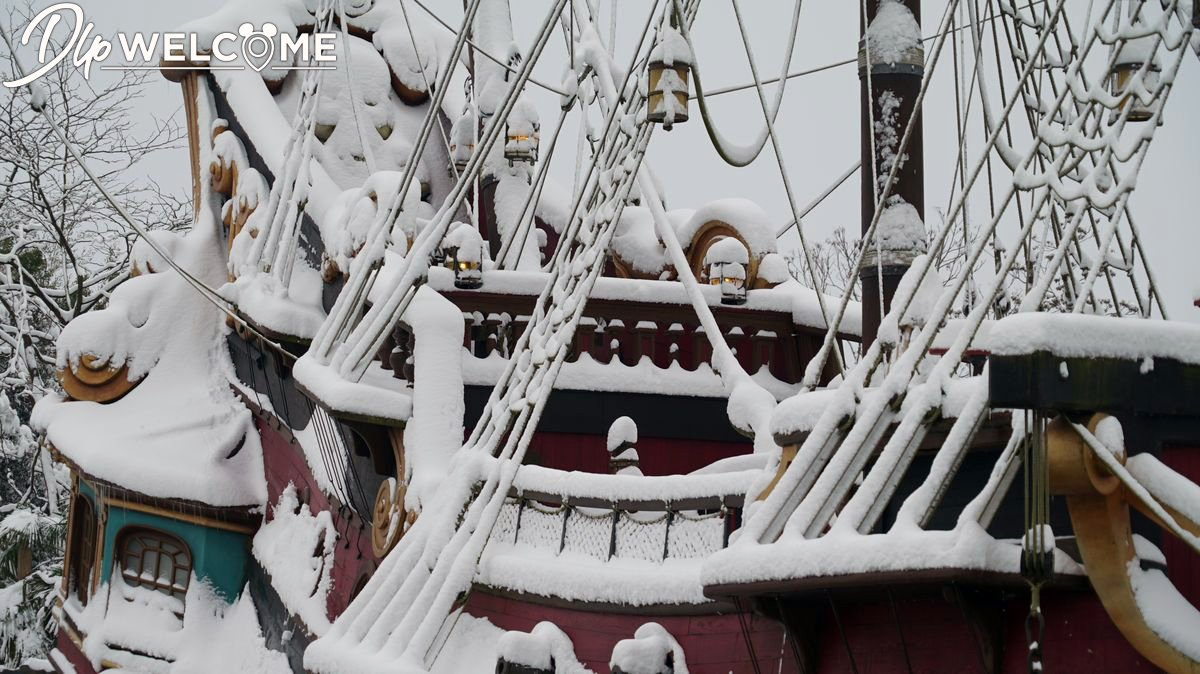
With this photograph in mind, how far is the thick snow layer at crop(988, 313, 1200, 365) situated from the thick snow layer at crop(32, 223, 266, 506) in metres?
6.81

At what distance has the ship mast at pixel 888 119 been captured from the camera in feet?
23.1

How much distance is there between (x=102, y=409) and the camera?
37.2 ft

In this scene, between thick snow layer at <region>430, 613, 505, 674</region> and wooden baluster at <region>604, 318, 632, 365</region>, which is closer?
thick snow layer at <region>430, 613, 505, 674</region>

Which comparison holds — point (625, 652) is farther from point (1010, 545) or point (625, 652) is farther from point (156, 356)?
point (156, 356)

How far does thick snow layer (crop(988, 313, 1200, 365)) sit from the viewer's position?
4512mm

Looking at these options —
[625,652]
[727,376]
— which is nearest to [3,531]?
[727,376]

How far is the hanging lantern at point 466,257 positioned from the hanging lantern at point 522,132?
206 centimetres

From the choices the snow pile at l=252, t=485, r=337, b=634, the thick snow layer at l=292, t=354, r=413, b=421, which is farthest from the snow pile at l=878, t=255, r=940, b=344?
the snow pile at l=252, t=485, r=337, b=634

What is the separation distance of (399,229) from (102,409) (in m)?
3.24

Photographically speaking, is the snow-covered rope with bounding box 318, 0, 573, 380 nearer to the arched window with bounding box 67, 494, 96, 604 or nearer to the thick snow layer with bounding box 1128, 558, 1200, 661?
the arched window with bounding box 67, 494, 96, 604

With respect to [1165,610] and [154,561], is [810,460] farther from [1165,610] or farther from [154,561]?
[154,561]

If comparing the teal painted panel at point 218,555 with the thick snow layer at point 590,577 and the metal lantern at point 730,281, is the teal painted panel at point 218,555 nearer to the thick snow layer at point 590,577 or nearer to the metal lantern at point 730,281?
the metal lantern at point 730,281

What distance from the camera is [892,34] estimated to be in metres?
7.18

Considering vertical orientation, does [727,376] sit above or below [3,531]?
above
